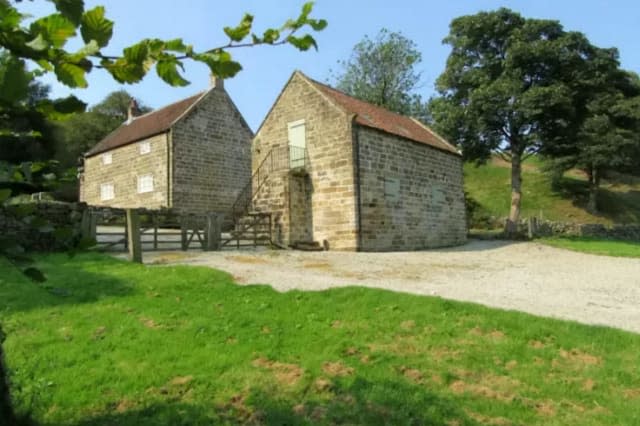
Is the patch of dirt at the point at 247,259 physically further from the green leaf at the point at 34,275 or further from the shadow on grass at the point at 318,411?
the green leaf at the point at 34,275

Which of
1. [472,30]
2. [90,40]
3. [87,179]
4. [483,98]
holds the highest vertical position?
[472,30]

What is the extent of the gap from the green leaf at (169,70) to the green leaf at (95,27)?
0.21m

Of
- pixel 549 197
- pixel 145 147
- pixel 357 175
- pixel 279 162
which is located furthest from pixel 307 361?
pixel 549 197

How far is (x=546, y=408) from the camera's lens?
14.7ft

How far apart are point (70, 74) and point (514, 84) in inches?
1097

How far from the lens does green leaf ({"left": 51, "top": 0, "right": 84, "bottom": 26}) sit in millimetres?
1477

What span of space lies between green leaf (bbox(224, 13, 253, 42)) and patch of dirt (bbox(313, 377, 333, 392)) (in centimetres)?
374

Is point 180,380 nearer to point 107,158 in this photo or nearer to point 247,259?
point 247,259

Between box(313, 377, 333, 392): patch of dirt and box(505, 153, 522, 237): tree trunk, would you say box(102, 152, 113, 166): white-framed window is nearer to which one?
box(505, 153, 522, 237): tree trunk

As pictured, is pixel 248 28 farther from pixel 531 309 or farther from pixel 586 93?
pixel 586 93

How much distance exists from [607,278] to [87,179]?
3066 centimetres

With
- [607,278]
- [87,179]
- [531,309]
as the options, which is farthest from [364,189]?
[87,179]

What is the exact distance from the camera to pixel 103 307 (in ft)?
24.3

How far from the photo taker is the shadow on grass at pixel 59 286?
762cm
